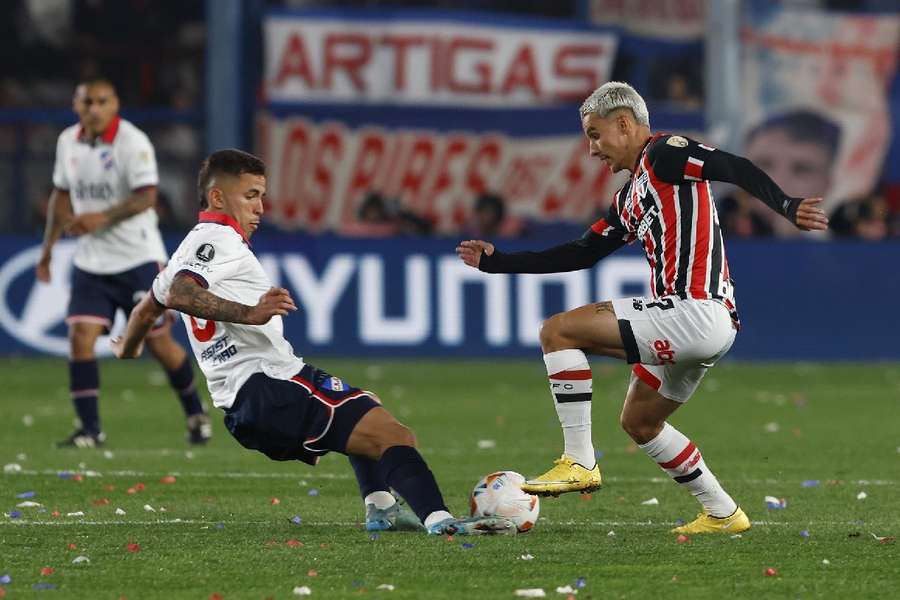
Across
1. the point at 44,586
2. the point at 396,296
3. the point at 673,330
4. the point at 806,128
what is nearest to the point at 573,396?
the point at 673,330

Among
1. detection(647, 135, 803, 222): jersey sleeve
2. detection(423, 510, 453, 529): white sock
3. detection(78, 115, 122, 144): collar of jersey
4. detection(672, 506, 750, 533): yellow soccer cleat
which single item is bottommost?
detection(672, 506, 750, 533): yellow soccer cleat

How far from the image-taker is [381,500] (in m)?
7.32

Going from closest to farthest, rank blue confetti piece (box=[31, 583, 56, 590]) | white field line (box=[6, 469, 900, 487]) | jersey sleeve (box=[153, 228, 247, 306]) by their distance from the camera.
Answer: blue confetti piece (box=[31, 583, 56, 590]) → jersey sleeve (box=[153, 228, 247, 306]) → white field line (box=[6, 469, 900, 487])

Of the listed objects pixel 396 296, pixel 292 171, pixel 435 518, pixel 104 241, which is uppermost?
pixel 292 171

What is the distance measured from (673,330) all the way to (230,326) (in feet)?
5.52

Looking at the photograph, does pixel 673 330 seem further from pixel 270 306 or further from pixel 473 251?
pixel 270 306

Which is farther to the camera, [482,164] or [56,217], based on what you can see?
[482,164]

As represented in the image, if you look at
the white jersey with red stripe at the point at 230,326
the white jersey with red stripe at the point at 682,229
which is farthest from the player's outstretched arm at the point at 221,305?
the white jersey with red stripe at the point at 682,229

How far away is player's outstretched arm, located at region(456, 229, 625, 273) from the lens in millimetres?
7641

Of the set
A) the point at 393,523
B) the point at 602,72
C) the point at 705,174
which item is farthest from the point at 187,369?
A: the point at 602,72

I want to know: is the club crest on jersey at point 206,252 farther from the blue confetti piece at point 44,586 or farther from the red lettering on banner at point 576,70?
the red lettering on banner at point 576,70

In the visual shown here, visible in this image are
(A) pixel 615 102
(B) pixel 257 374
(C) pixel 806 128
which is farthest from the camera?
(C) pixel 806 128

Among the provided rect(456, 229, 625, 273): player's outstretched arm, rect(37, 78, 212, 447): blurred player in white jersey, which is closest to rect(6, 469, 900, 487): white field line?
rect(37, 78, 212, 447): blurred player in white jersey

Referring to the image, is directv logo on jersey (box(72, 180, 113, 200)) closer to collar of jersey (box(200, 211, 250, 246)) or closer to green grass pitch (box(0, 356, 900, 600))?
green grass pitch (box(0, 356, 900, 600))
